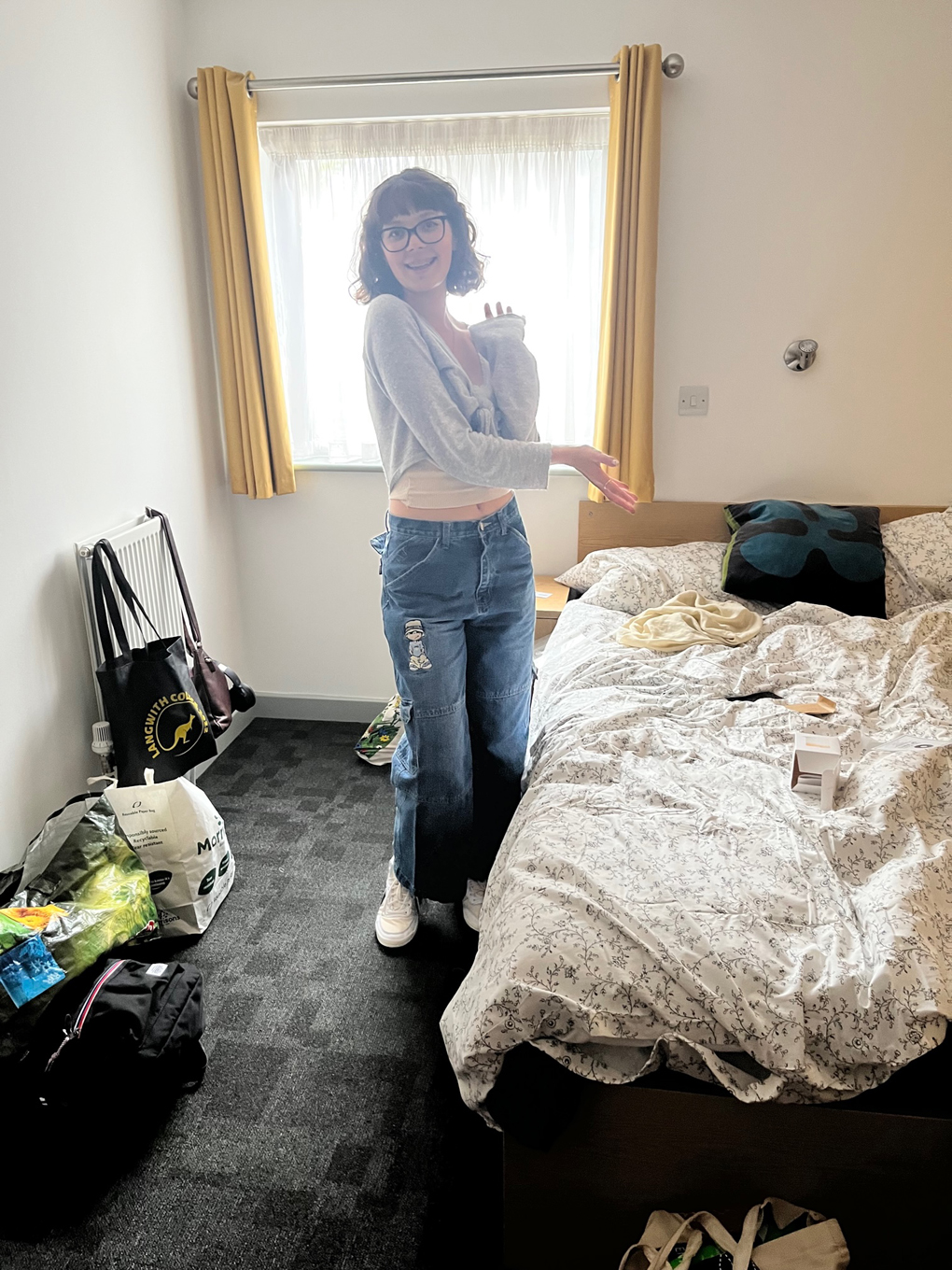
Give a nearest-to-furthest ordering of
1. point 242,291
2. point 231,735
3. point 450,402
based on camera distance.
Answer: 1. point 450,402
2. point 242,291
3. point 231,735

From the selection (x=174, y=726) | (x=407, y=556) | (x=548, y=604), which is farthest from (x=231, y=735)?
(x=407, y=556)

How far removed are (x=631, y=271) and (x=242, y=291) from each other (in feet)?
3.87

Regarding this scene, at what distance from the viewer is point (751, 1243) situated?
110cm

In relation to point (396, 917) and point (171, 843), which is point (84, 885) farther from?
point (396, 917)

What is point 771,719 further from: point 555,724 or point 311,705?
point 311,705

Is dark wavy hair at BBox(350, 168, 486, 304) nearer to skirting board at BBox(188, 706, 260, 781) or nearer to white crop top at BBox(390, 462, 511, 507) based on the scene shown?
white crop top at BBox(390, 462, 511, 507)

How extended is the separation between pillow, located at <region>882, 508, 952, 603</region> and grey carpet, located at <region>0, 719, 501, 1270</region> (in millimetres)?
→ 1590

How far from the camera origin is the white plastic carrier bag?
1.94 meters

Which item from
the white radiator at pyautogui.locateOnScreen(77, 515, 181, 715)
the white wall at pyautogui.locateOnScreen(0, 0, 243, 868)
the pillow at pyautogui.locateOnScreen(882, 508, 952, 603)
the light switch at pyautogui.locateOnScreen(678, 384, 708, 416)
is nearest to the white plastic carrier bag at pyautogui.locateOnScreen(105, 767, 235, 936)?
the white wall at pyautogui.locateOnScreen(0, 0, 243, 868)

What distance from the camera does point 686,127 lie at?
8.20 feet

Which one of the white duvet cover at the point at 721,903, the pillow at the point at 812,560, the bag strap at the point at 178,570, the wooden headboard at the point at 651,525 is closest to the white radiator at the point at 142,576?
the bag strap at the point at 178,570

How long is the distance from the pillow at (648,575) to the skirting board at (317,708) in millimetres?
897

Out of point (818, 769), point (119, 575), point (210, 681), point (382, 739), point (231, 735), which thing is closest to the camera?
point (818, 769)

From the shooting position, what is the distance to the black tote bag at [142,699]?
200 centimetres
